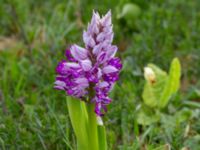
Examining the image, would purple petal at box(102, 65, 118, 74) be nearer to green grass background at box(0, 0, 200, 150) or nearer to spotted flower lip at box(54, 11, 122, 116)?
spotted flower lip at box(54, 11, 122, 116)

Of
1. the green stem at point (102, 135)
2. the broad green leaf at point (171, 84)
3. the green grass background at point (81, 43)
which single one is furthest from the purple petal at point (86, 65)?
the broad green leaf at point (171, 84)

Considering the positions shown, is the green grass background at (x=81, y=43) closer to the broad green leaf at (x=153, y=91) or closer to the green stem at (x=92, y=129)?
the broad green leaf at (x=153, y=91)

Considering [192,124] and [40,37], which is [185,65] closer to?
[192,124]

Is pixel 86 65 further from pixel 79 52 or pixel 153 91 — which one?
pixel 153 91

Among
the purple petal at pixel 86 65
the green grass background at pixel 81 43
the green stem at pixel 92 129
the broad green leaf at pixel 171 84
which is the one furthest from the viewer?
the broad green leaf at pixel 171 84

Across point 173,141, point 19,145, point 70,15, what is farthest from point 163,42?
point 19,145

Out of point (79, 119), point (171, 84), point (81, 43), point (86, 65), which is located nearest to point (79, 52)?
point (86, 65)
